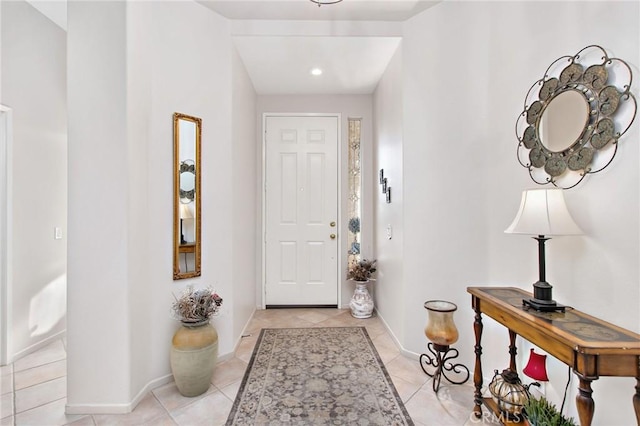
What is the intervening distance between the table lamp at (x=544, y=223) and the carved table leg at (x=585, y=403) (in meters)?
0.41

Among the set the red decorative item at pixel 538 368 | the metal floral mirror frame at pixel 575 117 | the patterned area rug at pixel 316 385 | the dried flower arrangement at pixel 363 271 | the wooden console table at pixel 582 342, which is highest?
the metal floral mirror frame at pixel 575 117

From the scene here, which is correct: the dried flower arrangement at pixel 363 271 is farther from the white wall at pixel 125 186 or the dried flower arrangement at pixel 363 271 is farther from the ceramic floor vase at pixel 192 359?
the ceramic floor vase at pixel 192 359

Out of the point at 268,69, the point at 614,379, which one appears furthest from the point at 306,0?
the point at 614,379

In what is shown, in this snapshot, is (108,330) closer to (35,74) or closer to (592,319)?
(35,74)

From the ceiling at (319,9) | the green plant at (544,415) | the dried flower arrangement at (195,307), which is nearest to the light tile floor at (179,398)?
the green plant at (544,415)

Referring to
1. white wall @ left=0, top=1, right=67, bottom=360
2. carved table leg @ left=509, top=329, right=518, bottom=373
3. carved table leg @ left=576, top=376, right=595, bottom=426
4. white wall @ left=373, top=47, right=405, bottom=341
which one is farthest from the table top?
white wall @ left=0, top=1, right=67, bottom=360

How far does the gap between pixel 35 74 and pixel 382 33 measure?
9.86ft

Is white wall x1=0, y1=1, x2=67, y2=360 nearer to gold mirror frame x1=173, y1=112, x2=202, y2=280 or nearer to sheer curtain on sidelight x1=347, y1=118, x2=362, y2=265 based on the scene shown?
gold mirror frame x1=173, y1=112, x2=202, y2=280

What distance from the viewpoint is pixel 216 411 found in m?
1.88

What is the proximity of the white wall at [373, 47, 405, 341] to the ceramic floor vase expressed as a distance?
1.58 m

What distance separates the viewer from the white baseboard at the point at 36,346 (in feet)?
8.15

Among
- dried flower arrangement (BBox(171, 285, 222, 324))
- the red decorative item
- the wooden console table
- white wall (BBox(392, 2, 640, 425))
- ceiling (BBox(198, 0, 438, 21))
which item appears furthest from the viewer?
ceiling (BBox(198, 0, 438, 21))

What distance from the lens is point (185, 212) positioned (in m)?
2.30

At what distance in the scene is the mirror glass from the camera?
1.50 meters
